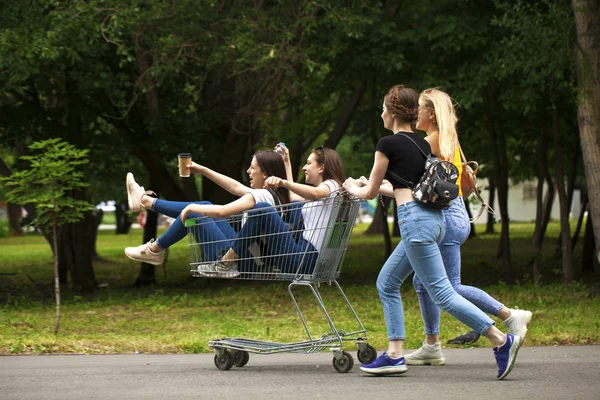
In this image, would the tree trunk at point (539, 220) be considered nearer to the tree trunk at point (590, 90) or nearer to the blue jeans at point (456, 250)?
the tree trunk at point (590, 90)

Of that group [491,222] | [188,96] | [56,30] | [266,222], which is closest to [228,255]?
[266,222]

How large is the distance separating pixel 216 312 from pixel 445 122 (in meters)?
8.68

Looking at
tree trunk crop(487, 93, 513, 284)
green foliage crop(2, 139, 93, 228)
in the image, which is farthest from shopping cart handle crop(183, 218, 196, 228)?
tree trunk crop(487, 93, 513, 284)

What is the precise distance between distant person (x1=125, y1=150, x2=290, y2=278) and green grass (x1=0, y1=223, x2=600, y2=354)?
177 cm

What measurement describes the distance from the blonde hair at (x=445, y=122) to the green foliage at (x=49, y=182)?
18.6 ft

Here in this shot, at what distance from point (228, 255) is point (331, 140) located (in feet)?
42.9

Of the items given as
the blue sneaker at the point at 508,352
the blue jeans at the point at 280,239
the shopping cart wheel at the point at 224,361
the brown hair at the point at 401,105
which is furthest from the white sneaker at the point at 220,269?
the blue sneaker at the point at 508,352

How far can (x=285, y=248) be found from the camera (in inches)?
294

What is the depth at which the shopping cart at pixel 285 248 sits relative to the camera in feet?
24.3

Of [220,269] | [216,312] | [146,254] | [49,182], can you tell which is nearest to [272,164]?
[220,269]

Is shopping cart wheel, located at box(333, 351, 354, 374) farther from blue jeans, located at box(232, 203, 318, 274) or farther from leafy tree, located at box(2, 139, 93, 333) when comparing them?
leafy tree, located at box(2, 139, 93, 333)

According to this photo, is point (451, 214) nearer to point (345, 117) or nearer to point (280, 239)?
point (280, 239)

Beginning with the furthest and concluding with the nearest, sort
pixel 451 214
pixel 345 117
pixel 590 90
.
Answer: pixel 345 117 < pixel 590 90 < pixel 451 214

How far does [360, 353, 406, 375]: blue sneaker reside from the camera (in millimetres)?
7156
